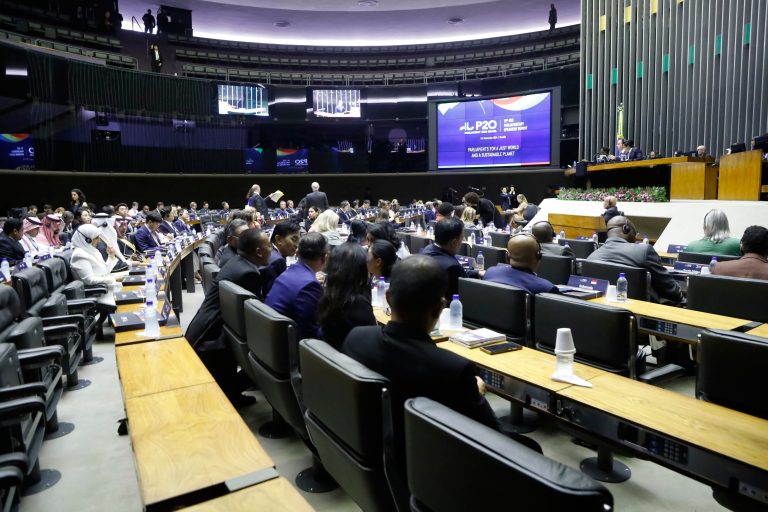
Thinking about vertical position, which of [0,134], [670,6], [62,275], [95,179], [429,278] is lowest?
[62,275]

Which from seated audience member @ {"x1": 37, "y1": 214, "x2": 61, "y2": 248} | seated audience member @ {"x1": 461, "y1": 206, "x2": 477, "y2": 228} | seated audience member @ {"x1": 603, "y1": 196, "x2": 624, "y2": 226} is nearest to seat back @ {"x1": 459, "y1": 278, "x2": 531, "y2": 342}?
seated audience member @ {"x1": 603, "y1": 196, "x2": 624, "y2": 226}

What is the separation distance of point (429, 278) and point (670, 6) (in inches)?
610

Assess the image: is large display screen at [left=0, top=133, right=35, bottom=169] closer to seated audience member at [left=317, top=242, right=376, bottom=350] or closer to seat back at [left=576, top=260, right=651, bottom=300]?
seated audience member at [left=317, top=242, right=376, bottom=350]

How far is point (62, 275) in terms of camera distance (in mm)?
5164

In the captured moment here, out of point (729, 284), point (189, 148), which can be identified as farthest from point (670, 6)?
point (189, 148)

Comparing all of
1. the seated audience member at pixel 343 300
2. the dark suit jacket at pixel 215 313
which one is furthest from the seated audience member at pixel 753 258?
the dark suit jacket at pixel 215 313

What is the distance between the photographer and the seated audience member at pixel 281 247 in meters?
4.36

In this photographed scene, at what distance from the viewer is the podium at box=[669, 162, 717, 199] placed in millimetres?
9328

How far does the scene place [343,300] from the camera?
2699 millimetres

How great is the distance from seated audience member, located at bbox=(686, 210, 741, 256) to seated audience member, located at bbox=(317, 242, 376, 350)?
3.99 meters

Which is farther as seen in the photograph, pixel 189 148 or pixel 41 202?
pixel 189 148

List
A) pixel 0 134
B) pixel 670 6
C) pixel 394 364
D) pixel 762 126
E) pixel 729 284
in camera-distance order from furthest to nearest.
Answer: pixel 670 6 < pixel 0 134 < pixel 762 126 < pixel 729 284 < pixel 394 364

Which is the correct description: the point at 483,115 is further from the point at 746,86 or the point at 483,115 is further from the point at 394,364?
the point at 394,364

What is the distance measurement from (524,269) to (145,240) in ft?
Answer: 20.5
